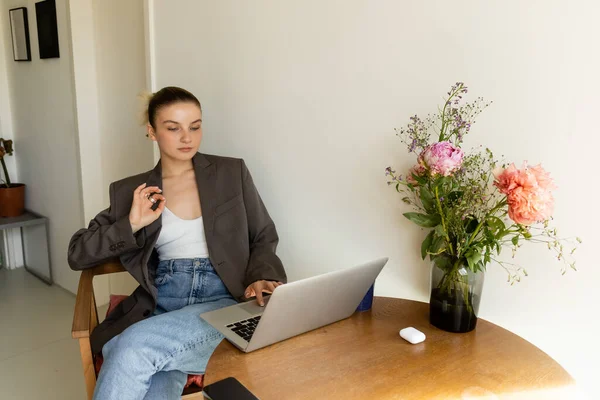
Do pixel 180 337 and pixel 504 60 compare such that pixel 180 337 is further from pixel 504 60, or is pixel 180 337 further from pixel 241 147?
pixel 504 60

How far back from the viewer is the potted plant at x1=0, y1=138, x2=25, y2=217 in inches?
133

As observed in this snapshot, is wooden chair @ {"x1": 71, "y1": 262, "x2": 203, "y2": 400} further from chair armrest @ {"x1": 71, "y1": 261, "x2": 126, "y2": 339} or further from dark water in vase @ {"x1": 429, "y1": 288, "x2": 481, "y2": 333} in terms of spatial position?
dark water in vase @ {"x1": 429, "y1": 288, "x2": 481, "y2": 333}

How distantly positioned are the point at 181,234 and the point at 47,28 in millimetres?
A: 1986

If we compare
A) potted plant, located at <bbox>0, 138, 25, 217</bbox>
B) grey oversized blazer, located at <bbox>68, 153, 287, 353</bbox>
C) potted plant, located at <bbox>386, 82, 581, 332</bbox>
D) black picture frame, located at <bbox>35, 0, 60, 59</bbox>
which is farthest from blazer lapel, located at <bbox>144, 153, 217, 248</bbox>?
potted plant, located at <bbox>0, 138, 25, 217</bbox>

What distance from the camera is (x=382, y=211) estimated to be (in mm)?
1512

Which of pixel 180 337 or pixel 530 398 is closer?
pixel 530 398

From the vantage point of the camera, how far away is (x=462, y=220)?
3.94 ft

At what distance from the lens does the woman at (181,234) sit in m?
1.63

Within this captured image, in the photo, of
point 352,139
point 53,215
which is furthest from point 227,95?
point 53,215

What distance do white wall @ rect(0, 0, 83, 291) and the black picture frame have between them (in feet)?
0.16

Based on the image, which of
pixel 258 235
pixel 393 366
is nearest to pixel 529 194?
pixel 393 366

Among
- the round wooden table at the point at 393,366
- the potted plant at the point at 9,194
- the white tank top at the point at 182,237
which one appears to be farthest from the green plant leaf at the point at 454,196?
the potted plant at the point at 9,194

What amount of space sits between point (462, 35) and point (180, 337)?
3.56ft

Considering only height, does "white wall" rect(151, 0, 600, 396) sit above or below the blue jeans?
above
